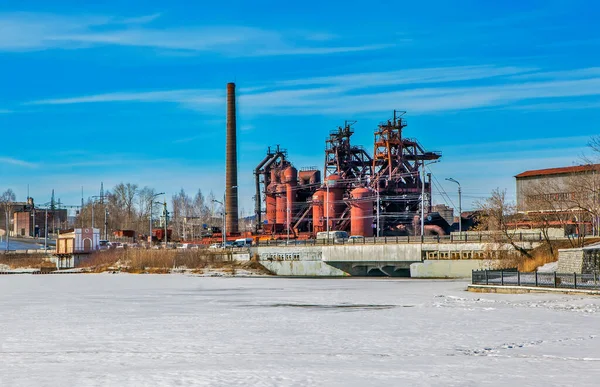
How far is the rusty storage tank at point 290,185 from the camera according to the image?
4739 inches

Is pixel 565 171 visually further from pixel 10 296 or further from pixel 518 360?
pixel 518 360

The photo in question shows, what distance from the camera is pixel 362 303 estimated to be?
1485 inches

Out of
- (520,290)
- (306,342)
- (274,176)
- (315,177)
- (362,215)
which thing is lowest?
(306,342)

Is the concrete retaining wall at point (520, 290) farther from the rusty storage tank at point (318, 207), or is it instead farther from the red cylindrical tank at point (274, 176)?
the red cylindrical tank at point (274, 176)

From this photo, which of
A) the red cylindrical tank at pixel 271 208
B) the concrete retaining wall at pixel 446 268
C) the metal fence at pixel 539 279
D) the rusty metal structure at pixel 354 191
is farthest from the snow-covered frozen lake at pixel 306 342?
the red cylindrical tank at pixel 271 208

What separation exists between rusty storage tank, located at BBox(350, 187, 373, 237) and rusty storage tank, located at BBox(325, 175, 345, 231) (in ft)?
18.9

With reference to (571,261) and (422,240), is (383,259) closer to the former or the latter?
(422,240)

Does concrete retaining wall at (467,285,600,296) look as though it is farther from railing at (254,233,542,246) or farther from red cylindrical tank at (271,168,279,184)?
red cylindrical tank at (271,168,279,184)

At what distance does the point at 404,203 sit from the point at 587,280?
6986 centimetres

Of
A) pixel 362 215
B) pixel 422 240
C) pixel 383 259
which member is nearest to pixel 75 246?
pixel 362 215

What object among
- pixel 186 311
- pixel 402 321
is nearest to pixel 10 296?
pixel 186 311

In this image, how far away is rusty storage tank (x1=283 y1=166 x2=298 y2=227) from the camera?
12038cm

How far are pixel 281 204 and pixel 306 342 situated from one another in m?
100

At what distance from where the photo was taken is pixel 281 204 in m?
123
